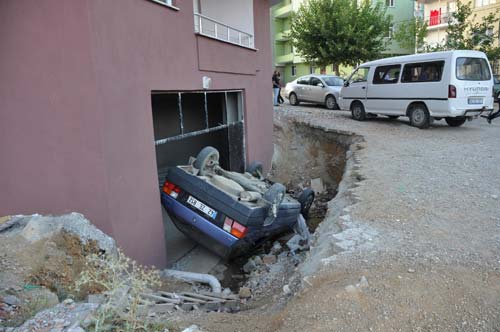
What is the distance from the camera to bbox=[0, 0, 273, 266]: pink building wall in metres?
4.35

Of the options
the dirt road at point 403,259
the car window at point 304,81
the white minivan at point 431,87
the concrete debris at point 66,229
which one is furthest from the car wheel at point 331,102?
the concrete debris at point 66,229

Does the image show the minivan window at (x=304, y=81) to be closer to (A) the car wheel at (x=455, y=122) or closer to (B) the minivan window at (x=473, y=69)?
(A) the car wheel at (x=455, y=122)

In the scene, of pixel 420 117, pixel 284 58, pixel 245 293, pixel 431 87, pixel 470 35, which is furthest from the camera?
pixel 284 58

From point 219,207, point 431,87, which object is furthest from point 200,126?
point 431,87

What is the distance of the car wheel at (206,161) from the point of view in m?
6.29

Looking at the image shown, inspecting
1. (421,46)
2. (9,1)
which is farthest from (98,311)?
(421,46)

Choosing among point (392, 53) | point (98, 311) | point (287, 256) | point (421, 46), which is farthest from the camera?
point (392, 53)

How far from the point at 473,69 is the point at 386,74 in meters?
2.53

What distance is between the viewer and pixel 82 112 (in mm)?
4434

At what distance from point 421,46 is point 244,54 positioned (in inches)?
939

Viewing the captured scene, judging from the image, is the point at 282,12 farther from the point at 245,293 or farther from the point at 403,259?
the point at 403,259

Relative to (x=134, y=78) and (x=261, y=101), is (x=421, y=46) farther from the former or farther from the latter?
(x=134, y=78)

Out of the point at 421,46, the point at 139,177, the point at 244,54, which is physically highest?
the point at 421,46

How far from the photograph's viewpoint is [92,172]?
4551 mm
